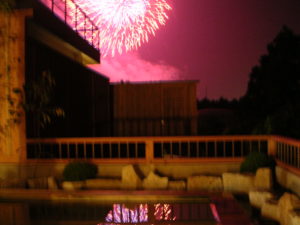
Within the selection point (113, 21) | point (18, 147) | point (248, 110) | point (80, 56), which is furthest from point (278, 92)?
point (18, 147)

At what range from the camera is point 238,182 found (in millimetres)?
7734

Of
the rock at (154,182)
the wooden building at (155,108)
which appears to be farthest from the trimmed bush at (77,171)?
the wooden building at (155,108)

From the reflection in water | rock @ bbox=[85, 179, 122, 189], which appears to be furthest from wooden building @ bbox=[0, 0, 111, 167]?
the reflection in water

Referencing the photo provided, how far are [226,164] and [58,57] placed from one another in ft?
20.2

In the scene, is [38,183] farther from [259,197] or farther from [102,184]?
[259,197]

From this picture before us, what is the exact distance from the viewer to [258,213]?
616 centimetres

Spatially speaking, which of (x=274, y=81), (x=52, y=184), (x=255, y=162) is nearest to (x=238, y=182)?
(x=255, y=162)

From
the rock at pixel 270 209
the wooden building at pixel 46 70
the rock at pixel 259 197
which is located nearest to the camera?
the rock at pixel 270 209

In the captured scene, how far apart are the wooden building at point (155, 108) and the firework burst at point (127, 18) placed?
405cm

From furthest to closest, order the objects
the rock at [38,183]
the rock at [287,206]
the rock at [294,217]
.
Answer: the rock at [38,183] → the rock at [287,206] → the rock at [294,217]

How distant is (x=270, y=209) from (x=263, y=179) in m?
1.75

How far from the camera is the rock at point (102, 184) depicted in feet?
27.1

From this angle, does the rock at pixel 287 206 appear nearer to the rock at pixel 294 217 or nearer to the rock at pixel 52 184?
the rock at pixel 294 217

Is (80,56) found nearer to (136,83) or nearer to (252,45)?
(136,83)
